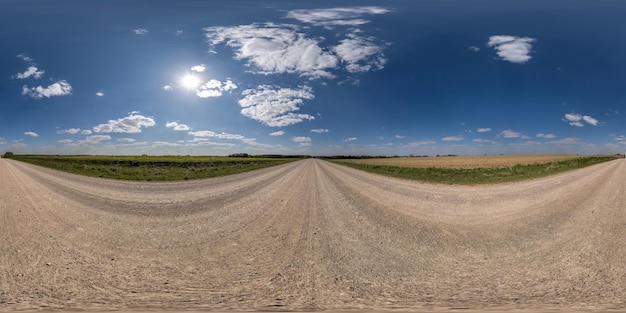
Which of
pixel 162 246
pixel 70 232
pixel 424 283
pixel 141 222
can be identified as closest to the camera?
pixel 424 283

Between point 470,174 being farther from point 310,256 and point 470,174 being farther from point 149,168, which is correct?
point 149,168

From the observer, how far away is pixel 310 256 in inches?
309

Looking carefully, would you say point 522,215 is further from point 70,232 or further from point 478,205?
point 70,232

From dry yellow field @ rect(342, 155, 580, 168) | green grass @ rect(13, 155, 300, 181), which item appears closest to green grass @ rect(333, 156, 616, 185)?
dry yellow field @ rect(342, 155, 580, 168)

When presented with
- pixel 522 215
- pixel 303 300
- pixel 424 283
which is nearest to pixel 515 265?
pixel 424 283

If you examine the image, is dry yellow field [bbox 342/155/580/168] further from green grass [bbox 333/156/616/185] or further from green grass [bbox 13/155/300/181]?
green grass [bbox 13/155/300/181]

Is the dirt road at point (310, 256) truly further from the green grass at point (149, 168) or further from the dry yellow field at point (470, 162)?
the dry yellow field at point (470, 162)

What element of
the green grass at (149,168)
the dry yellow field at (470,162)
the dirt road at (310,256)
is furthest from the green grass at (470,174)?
the green grass at (149,168)

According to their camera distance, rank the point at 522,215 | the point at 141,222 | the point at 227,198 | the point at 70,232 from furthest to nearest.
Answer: the point at 227,198
the point at 522,215
the point at 141,222
the point at 70,232

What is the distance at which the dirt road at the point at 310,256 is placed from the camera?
5687 mm

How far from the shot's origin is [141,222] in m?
11.5

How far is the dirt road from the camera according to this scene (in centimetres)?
569

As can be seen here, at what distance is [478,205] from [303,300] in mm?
12366

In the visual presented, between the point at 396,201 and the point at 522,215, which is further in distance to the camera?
the point at 396,201
